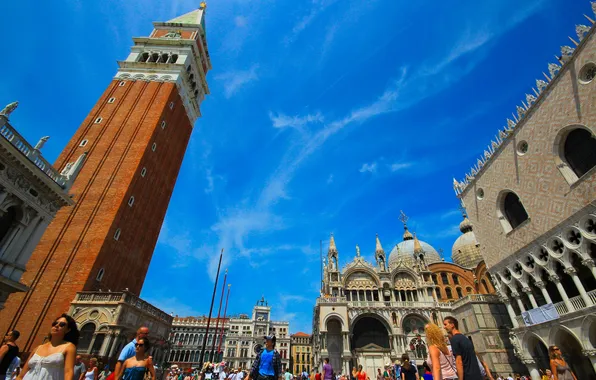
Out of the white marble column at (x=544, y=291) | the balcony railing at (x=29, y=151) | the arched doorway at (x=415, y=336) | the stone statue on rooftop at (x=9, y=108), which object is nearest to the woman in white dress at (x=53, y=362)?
the balcony railing at (x=29, y=151)

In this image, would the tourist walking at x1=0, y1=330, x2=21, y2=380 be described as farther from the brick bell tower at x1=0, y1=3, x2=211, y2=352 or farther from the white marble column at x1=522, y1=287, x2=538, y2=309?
the white marble column at x1=522, y1=287, x2=538, y2=309

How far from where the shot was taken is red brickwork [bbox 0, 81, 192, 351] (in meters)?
21.1

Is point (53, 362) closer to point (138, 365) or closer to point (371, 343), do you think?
point (138, 365)

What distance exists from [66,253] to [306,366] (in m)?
68.7

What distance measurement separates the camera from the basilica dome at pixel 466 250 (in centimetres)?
4706

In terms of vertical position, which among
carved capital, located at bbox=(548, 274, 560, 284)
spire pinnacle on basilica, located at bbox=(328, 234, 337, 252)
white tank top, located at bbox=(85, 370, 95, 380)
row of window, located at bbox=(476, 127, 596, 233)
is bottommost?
white tank top, located at bbox=(85, 370, 95, 380)

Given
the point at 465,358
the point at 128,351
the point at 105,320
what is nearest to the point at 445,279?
the point at 105,320

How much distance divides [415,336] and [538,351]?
13411 millimetres

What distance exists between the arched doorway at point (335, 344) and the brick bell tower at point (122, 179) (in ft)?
70.4

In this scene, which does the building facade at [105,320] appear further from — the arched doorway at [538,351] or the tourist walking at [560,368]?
the arched doorway at [538,351]

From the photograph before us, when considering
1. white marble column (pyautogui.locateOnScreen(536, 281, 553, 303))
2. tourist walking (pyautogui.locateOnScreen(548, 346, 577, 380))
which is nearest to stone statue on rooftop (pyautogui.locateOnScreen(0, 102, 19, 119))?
tourist walking (pyautogui.locateOnScreen(548, 346, 577, 380))

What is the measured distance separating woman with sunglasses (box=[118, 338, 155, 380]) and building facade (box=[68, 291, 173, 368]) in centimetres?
1639

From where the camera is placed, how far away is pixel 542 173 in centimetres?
2167

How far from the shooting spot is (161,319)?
25.6 meters
